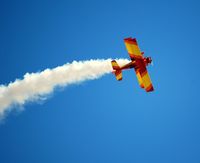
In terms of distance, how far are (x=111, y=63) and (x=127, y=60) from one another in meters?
1.76

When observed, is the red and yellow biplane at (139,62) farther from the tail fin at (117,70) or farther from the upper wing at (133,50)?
the tail fin at (117,70)

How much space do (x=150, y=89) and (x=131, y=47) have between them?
16.1 feet

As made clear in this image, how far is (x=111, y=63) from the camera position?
3135 inches

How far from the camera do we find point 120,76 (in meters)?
79.0

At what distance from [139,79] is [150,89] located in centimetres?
161

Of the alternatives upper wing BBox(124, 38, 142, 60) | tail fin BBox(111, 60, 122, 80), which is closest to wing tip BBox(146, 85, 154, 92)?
tail fin BBox(111, 60, 122, 80)

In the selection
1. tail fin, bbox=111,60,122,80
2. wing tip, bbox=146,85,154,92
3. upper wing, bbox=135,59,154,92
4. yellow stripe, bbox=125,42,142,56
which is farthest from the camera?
tail fin, bbox=111,60,122,80

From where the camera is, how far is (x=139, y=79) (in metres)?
78.6

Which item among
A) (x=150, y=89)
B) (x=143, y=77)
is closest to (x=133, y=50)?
(x=143, y=77)

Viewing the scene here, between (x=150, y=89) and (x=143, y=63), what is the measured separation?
286 cm

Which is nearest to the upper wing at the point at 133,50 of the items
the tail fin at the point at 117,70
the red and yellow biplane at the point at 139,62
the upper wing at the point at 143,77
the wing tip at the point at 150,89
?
the red and yellow biplane at the point at 139,62

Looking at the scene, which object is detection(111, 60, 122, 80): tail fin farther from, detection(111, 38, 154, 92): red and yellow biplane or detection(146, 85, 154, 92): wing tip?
detection(146, 85, 154, 92): wing tip

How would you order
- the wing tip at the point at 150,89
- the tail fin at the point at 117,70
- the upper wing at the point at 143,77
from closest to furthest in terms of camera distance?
the wing tip at the point at 150,89, the upper wing at the point at 143,77, the tail fin at the point at 117,70

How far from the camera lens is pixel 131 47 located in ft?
257
